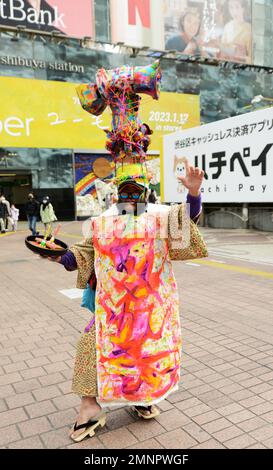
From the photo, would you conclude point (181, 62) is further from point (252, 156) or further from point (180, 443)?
point (180, 443)

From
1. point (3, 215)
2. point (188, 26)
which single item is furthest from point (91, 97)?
point (188, 26)

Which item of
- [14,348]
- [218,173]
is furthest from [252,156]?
[14,348]

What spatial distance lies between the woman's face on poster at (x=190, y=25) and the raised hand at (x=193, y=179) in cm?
2578

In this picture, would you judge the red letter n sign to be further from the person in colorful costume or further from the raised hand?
the raised hand

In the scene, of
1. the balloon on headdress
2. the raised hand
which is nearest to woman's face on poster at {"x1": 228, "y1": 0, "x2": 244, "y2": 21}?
the balloon on headdress

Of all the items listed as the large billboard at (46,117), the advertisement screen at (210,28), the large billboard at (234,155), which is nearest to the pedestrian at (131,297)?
the large billboard at (234,155)

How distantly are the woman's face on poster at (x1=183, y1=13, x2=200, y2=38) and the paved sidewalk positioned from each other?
22105 mm

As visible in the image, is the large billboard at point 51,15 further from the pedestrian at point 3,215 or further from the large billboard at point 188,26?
the pedestrian at point 3,215

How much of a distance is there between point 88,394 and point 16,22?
882 inches

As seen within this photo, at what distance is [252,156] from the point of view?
12695 millimetres

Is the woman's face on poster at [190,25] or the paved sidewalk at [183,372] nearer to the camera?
the paved sidewalk at [183,372]

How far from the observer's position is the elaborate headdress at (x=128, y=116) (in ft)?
8.45

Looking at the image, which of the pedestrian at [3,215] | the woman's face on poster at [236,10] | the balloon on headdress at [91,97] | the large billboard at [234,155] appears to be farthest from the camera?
the woman's face on poster at [236,10]

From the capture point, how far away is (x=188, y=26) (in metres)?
25.1
